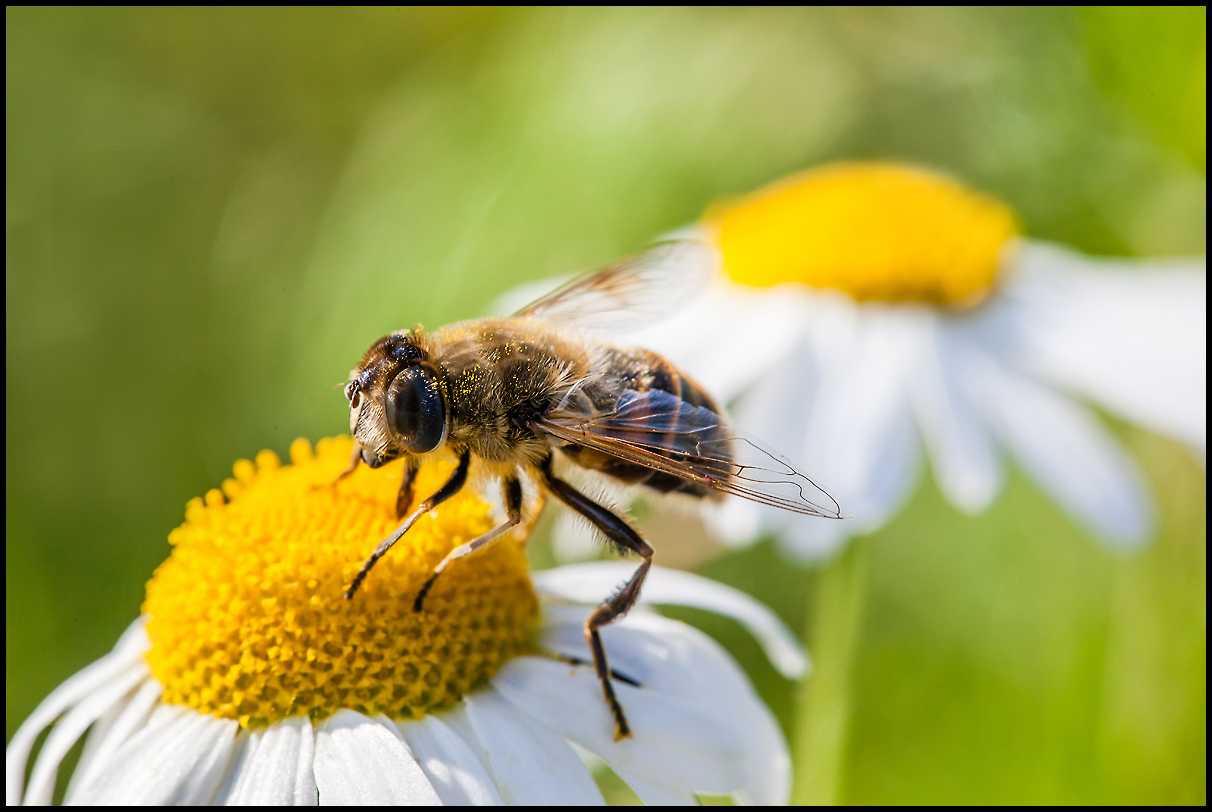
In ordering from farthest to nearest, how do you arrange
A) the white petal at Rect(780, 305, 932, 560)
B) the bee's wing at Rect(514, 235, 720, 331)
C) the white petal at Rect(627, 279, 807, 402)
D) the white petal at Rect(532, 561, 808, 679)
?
the white petal at Rect(627, 279, 807, 402)
the bee's wing at Rect(514, 235, 720, 331)
the white petal at Rect(780, 305, 932, 560)
the white petal at Rect(532, 561, 808, 679)

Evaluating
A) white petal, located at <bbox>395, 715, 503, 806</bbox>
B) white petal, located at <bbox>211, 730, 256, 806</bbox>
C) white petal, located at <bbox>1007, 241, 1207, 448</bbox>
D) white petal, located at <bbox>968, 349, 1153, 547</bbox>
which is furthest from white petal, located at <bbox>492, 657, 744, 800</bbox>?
white petal, located at <bbox>1007, 241, 1207, 448</bbox>

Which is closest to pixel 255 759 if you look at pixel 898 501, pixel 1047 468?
pixel 898 501

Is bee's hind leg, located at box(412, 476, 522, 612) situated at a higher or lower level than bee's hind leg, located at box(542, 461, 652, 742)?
higher

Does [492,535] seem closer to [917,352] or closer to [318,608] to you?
[318,608]

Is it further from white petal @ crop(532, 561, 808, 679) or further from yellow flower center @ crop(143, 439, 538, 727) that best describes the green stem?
yellow flower center @ crop(143, 439, 538, 727)

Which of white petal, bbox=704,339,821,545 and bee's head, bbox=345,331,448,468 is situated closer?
bee's head, bbox=345,331,448,468

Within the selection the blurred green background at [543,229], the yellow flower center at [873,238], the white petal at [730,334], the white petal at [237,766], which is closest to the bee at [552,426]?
the white petal at [237,766]

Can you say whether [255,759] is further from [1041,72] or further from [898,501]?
[1041,72]
